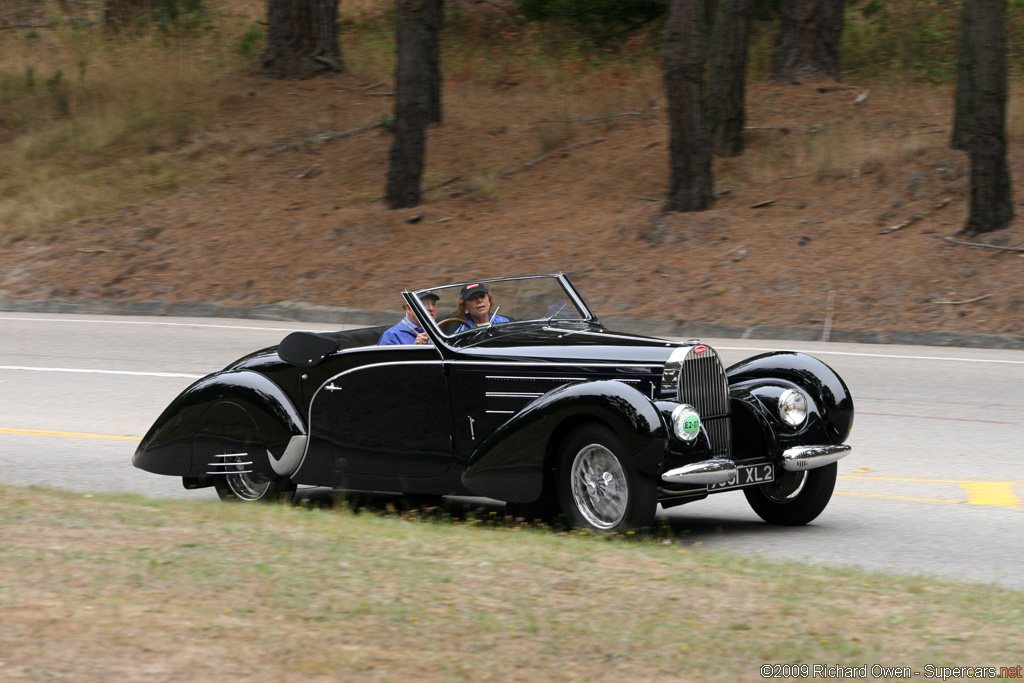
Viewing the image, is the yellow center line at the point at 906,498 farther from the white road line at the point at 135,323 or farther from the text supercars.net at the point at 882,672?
the white road line at the point at 135,323

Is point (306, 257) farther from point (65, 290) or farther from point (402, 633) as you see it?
point (402, 633)

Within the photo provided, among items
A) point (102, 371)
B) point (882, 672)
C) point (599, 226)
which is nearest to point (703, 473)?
point (882, 672)

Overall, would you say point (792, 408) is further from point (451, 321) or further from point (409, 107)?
point (409, 107)

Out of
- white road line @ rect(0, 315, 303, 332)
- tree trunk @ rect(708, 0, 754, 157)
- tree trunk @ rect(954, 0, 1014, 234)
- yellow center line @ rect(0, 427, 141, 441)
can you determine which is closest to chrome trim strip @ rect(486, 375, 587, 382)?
yellow center line @ rect(0, 427, 141, 441)

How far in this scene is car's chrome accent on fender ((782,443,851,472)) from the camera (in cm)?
708

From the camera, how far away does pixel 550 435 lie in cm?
686

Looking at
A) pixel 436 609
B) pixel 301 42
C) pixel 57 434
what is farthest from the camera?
pixel 301 42

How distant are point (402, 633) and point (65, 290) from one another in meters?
17.4

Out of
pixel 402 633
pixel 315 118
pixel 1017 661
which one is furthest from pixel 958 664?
pixel 315 118

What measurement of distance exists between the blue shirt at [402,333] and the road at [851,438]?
1858 mm

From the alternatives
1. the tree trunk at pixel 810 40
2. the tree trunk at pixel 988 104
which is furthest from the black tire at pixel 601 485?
the tree trunk at pixel 810 40

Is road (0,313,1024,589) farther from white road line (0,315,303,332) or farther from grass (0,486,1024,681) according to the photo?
grass (0,486,1024,681)

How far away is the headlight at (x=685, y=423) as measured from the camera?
21.8ft

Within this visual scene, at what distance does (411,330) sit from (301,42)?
21.6m
